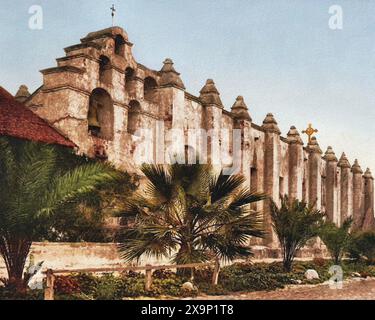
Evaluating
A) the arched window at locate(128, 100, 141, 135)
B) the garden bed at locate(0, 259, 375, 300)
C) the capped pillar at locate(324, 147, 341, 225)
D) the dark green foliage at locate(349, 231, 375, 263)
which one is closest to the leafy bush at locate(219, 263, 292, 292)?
the garden bed at locate(0, 259, 375, 300)

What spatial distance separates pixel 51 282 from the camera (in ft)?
38.1

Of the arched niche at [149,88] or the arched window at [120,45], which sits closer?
the arched window at [120,45]

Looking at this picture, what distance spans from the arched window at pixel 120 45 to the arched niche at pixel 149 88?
218 centimetres

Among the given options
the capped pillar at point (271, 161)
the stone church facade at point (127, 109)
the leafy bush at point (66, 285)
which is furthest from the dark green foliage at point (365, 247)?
the leafy bush at point (66, 285)

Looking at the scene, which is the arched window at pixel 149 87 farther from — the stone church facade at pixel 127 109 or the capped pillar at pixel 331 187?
the capped pillar at pixel 331 187

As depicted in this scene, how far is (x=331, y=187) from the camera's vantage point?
40938 millimetres

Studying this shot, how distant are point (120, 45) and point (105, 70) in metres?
1.35

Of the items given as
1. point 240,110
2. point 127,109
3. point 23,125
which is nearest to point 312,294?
point 127,109

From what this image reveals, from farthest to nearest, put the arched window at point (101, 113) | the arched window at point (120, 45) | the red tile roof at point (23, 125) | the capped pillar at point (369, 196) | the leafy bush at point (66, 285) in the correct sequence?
the capped pillar at point (369, 196)
the arched window at point (120, 45)
the arched window at point (101, 113)
the red tile roof at point (23, 125)
the leafy bush at point (66, 285)

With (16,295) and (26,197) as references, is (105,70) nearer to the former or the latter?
(26,197)

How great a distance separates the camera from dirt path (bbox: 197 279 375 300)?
1569cm

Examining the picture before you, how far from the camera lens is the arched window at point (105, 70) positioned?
20.8m

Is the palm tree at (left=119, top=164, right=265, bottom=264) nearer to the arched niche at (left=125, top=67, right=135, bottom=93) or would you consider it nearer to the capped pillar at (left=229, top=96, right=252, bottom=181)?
the arched niche at (left=125, top=67, right=135, bottom=93)
